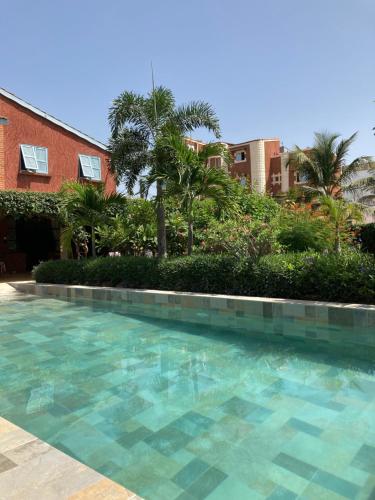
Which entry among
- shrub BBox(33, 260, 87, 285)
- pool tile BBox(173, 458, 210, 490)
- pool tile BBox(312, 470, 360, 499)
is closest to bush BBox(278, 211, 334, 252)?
shrub BBox(33, 260, 87, 285)

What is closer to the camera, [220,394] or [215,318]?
[220,394]

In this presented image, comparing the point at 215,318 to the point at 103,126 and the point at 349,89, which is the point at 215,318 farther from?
the point at 349,89

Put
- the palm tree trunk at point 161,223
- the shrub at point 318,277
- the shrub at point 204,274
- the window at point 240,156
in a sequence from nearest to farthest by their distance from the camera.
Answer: the shrub at point 318,277 → the shrub at point 204,274 → the palm tree trunk at point 161,223 → the window at point 240,156

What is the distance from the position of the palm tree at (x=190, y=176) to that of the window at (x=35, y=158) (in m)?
8.35

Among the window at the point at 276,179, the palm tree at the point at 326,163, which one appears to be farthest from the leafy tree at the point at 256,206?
the window at the point at 276,179

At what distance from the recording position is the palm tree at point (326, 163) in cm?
2205

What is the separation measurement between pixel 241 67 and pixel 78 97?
18.3 feet

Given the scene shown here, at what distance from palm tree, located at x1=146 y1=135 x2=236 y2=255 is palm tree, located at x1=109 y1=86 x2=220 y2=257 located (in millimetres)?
1334

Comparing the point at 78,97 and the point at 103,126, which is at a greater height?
the point at 78,97

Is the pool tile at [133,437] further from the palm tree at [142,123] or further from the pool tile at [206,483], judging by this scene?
the palm tree at [142,123]

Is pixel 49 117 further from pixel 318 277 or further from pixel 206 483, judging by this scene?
pixel 206 483

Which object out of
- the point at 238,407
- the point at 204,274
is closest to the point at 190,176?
the point at 204,274

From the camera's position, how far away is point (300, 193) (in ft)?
73.0

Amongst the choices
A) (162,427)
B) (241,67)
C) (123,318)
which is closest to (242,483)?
(162,427)
